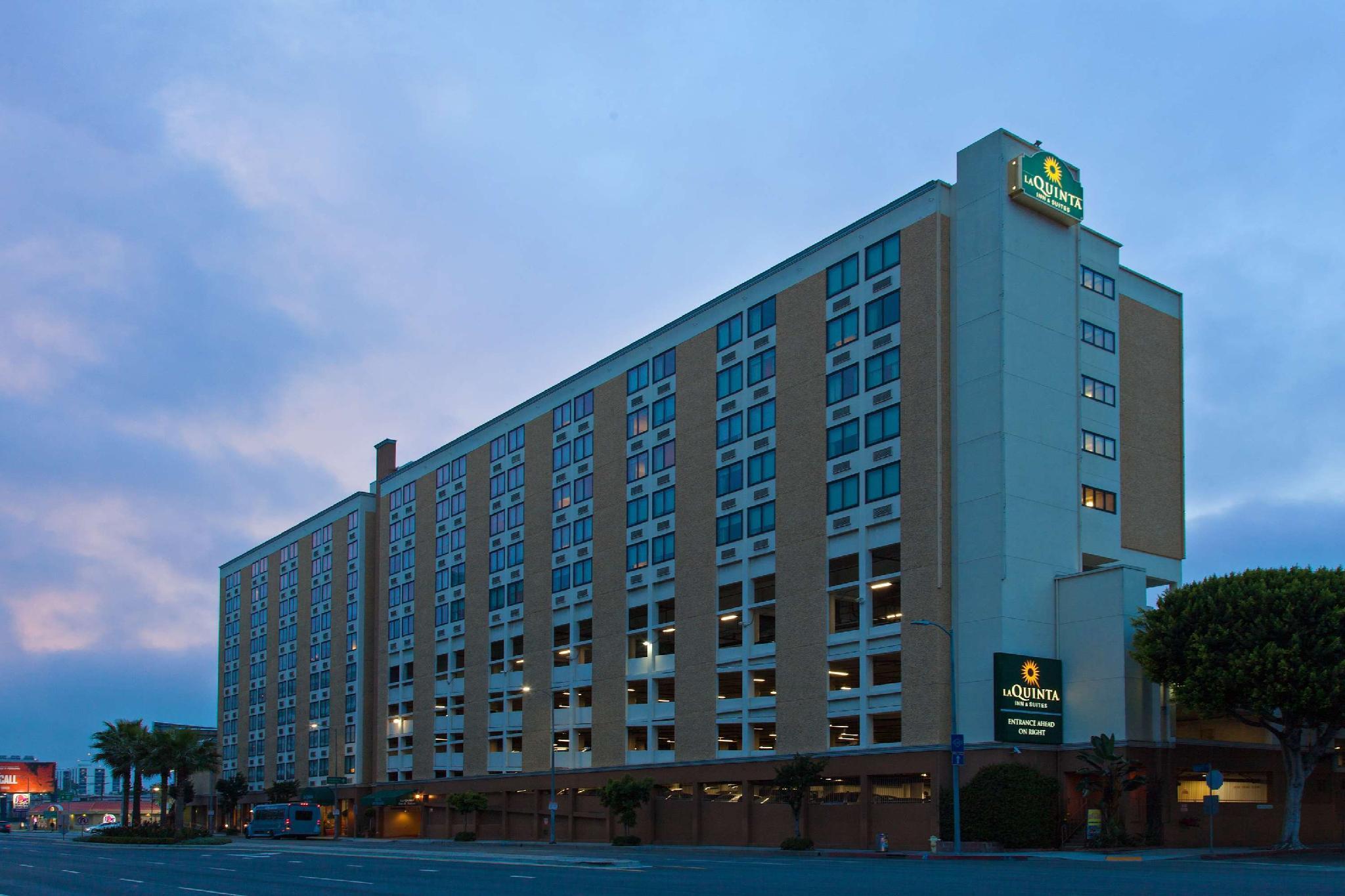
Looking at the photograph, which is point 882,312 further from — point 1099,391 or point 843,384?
point 1099,391

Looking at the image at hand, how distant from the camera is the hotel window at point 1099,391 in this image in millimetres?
63625

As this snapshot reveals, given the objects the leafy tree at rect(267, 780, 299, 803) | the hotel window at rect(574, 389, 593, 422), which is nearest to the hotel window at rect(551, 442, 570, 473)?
the hotel window at rect(574, 389, 593, 422)

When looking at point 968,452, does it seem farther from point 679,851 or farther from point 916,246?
point 679,851

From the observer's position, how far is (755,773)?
66.8m

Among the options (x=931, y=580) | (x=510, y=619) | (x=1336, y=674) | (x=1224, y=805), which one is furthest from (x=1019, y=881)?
(x=510, y=619)

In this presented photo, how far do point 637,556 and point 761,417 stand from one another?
549 inches

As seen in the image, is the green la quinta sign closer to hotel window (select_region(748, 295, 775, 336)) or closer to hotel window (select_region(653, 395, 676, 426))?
hotel window (select_region(748, 295, 775, 336))

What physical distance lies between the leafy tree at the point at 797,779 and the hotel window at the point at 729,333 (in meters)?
24.6

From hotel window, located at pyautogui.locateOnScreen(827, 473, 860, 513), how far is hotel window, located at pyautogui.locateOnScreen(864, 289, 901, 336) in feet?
24.6

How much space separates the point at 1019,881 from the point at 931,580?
27218mm

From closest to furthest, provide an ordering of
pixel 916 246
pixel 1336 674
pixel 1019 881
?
pixel 1019 881 → pixel 1336 674 → pixel 916 246

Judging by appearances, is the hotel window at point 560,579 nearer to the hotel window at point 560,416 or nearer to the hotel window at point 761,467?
the hotel window at point 560,416

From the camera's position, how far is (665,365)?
79.7m

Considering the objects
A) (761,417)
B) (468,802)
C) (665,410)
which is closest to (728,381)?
(761,417)
